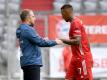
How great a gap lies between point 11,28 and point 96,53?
8.09 feet

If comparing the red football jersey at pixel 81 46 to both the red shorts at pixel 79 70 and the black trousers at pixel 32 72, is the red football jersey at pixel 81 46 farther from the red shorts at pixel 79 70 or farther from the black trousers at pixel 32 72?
the black trousers at pixel 32 72

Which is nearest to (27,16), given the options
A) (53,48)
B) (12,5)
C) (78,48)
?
(78,48)

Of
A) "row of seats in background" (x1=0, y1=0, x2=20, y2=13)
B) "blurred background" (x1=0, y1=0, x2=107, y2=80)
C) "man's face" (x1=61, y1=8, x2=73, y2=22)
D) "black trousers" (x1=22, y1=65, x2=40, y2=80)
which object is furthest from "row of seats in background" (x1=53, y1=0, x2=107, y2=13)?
"black trousers" (x1=22, y1=65, x2=40, y2=80)

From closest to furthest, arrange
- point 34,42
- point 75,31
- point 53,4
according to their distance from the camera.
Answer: point 34,42 < point 75,31 < point 53,4

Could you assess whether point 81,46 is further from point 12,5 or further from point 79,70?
point 12,5

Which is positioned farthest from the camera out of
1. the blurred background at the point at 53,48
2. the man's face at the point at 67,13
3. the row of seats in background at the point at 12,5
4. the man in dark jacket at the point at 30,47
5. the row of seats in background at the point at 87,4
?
the row of seats in background at the point at 87,4

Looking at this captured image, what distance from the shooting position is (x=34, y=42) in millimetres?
8375

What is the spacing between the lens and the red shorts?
9.12 m

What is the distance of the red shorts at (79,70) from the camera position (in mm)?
9117

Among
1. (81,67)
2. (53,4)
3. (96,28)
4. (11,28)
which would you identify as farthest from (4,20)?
(81,67)

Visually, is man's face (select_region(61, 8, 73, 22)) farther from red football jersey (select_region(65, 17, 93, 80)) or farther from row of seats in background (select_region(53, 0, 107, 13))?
row of seats in background (select_region(53, 0, 107, 13))

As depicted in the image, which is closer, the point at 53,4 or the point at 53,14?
the point at 53,14

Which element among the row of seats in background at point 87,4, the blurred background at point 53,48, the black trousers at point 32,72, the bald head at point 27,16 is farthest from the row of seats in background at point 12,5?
the black trousers at point 32,72

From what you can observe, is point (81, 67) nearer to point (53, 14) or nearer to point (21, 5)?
point (53, 14)
